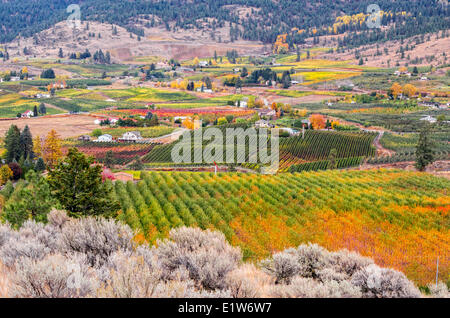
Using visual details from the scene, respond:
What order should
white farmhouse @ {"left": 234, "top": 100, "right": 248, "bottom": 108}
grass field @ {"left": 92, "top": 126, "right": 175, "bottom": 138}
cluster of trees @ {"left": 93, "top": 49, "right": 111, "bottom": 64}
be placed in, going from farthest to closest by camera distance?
1. cluster of trees @ {"left": 93, "top": 49, "right": 111, "bottom": 64}
2. white farmhouse @ {"left": 234, "top": 100, "right": 248, "bottom": 108}
3. grass field @ {"left": 92, "top": 126, "right": 175, "bottom": 138}

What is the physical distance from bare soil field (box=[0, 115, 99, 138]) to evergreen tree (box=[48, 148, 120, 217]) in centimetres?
5457

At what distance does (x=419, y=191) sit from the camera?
1293 inches

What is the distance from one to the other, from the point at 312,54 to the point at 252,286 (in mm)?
190385

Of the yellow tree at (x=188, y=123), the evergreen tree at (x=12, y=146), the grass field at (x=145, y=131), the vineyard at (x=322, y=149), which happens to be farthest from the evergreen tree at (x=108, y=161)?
the yellow tree at (x=188, y=123)

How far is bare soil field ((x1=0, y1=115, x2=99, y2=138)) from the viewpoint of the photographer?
72.0 m

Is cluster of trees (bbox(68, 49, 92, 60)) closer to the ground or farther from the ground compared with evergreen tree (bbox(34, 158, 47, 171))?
farther from the ground

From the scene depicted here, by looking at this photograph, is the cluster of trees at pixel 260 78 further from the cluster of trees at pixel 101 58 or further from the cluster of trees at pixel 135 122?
the cluster of trees at pixel 101 58

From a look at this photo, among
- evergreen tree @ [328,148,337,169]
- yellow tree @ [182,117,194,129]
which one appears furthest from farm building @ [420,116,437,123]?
yellow tree @ [182,117,194,129]

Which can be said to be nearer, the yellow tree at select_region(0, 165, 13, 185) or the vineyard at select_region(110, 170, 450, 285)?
the vineyard at select_region(110, 170, 450, 285)

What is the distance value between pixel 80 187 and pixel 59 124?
66527mm

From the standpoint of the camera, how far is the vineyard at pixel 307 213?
19.3 metres

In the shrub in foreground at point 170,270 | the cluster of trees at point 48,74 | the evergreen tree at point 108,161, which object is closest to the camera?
the shrub in foreground at point 170,270

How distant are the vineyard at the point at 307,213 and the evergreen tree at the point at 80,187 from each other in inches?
102

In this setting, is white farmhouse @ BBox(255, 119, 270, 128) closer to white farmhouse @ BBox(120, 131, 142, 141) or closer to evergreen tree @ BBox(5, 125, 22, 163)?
white farmhouse @ BBox(120, 131, 142, 141)
